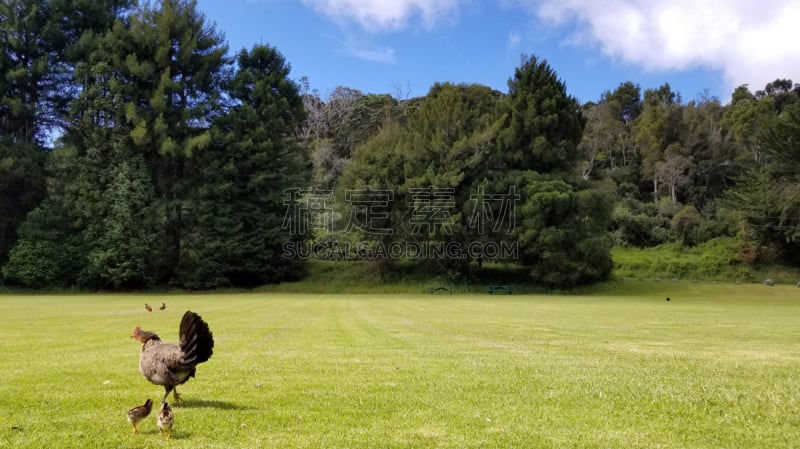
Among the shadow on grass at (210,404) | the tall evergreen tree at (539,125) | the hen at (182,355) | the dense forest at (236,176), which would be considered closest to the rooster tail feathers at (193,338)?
the hen at (182,355)

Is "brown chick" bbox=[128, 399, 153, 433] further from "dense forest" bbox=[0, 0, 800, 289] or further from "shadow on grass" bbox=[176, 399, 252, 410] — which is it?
"dense forest" bbox=[0, 0, 800, 289]

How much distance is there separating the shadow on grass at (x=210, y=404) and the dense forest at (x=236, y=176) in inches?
1239

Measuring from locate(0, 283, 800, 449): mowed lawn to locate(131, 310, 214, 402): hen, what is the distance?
1.43 feet

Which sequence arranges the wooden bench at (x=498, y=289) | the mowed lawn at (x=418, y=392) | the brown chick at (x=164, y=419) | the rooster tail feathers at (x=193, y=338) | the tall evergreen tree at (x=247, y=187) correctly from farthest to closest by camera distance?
the tall evergreen tree at (x=247, y=187) → the wooden bench at (x=498, y=289) → the rooster tail feathers at (x=193, y=338) → the mowed lawn at (x=418, y=392) → the brown chick at (x=164, y=419)

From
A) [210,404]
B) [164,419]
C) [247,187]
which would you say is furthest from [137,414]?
[247,187]

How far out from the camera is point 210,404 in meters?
5.58

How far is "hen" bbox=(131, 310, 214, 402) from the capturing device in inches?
199

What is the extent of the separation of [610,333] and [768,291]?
28807mm

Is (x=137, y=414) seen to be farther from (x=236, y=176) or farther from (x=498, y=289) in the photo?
(x=236, y=176)

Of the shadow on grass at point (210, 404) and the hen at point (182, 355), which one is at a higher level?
the hen at point (182, 355)

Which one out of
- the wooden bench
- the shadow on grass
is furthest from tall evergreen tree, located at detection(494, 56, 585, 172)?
the shadow on grass

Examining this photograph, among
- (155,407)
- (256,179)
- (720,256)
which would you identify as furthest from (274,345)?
(720,256)

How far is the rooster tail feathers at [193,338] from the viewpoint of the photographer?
504 centimetres

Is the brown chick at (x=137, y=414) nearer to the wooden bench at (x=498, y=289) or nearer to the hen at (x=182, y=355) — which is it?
the hen at (x=182, y=355)
